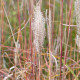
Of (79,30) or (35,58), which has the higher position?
(79,30)

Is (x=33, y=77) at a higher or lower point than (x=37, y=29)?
lower

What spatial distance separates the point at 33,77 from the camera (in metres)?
0.97

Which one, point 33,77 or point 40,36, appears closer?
point 40,36

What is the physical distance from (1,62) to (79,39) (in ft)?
2.26

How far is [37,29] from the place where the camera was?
0.75 meters

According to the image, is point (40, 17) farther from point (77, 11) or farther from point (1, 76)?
point (1, 76)

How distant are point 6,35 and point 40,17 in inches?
42.0

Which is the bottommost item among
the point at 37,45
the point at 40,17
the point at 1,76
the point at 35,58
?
the point at 1,76

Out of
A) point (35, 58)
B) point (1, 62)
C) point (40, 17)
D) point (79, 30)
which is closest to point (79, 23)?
point (79, 30)

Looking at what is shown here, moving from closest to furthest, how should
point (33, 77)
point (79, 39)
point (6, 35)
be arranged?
point (79, 39) < point (33, 77) < point (6, 35)

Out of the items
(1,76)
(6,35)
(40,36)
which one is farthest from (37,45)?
(6,35)

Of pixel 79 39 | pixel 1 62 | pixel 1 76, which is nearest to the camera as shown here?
pixel 79 39

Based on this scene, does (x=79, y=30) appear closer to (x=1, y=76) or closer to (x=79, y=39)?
(x=79, y=39)

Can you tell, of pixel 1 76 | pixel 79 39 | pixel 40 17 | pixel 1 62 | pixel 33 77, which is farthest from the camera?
pixel 1 62
